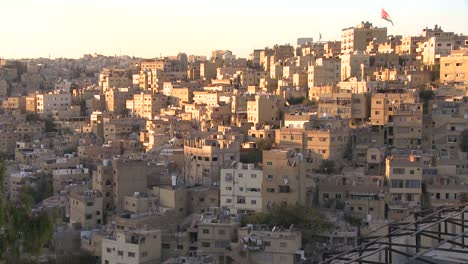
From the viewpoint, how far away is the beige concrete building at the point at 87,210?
15016 millimetres

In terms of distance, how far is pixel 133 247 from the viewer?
11.8 m

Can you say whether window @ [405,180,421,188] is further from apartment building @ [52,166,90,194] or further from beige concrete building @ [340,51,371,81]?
beige concrete building @ [340,51,371,81]

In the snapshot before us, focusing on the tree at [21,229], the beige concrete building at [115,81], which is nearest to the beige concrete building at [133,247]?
the tree at [21,229]

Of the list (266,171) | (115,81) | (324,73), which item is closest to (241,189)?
(266,171)

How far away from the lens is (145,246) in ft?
39.2

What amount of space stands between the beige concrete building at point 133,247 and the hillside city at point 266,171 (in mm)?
21

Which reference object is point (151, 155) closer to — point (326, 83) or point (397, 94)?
point (397, 94)

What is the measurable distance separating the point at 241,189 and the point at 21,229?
415 inches

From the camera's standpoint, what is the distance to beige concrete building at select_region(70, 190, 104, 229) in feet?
49.3

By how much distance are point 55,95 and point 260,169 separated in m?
20.7

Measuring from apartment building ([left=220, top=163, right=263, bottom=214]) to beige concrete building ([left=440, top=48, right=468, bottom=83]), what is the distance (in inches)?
391

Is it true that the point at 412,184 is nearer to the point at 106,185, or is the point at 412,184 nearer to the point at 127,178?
the point at 127,178

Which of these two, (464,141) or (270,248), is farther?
(464,141)

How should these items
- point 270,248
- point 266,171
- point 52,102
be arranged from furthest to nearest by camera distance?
point 52,102 < point 266,171 < point 270,248
